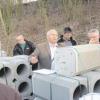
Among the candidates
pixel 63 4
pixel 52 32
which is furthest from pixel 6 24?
pixel 52 32

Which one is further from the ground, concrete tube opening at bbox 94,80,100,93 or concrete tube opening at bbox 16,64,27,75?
concrete tube opening at bbox 16,64,27,75

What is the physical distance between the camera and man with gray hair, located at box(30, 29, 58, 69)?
540cm

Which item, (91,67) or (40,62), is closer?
(91,67)

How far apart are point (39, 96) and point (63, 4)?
21.9 ft

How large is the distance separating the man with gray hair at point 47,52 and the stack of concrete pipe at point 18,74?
0.33 metres

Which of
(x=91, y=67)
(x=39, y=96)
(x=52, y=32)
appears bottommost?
(x=39, y=96)

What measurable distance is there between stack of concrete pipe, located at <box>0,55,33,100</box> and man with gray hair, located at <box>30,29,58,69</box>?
1.10ft

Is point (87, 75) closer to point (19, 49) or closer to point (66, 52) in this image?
point (66, 52)

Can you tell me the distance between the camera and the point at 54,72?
14.6ft

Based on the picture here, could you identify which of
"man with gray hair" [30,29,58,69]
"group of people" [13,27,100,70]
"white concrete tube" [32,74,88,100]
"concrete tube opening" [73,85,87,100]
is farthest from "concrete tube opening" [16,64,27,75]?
"concrete tube opening" [73,85,87,100]

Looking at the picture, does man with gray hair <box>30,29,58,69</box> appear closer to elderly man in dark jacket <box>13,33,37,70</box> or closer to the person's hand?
the person's hand

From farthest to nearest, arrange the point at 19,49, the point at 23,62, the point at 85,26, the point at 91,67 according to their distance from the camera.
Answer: the point at 85,26
the point at 19,49
the point at 23,62
the point at 91,67

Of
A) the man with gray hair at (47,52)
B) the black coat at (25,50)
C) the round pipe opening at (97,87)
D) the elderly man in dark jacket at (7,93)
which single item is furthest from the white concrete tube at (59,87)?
the elderly man in dark jacket at (7,93)

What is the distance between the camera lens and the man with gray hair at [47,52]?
17.7 ft
